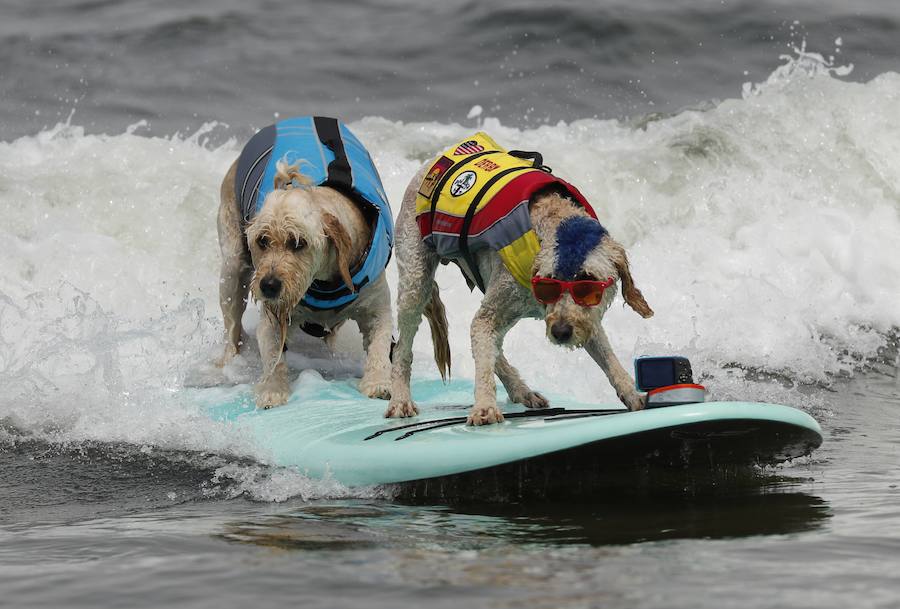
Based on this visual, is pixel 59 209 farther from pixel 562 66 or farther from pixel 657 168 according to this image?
pixel 562 66

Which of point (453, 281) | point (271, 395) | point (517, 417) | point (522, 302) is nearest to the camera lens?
point (522, 302)

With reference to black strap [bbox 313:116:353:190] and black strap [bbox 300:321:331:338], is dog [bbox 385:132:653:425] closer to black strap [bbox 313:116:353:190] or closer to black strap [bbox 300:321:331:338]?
black strap [bbox 313:116:353:190]

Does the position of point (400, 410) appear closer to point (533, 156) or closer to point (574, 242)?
point (533, 156)

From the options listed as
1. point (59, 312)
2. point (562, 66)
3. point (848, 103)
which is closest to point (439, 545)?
point (59, 312)

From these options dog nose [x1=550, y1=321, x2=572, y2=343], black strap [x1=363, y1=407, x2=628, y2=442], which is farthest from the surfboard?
dog nose [x1=550, y1=321, x2=572, y2=343]

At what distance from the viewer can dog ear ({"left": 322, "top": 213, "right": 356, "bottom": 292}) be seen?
258 inches

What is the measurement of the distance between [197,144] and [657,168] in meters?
4.89

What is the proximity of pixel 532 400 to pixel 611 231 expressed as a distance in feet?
18.5

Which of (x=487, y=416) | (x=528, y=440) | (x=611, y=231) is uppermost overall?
(x=611, y=231)

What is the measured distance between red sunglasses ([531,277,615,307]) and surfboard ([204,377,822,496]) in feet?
1.57

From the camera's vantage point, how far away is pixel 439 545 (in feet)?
14.1

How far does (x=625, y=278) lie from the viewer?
4961mm

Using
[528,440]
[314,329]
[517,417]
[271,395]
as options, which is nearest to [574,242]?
[528,440]

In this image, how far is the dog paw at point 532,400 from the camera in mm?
5988
